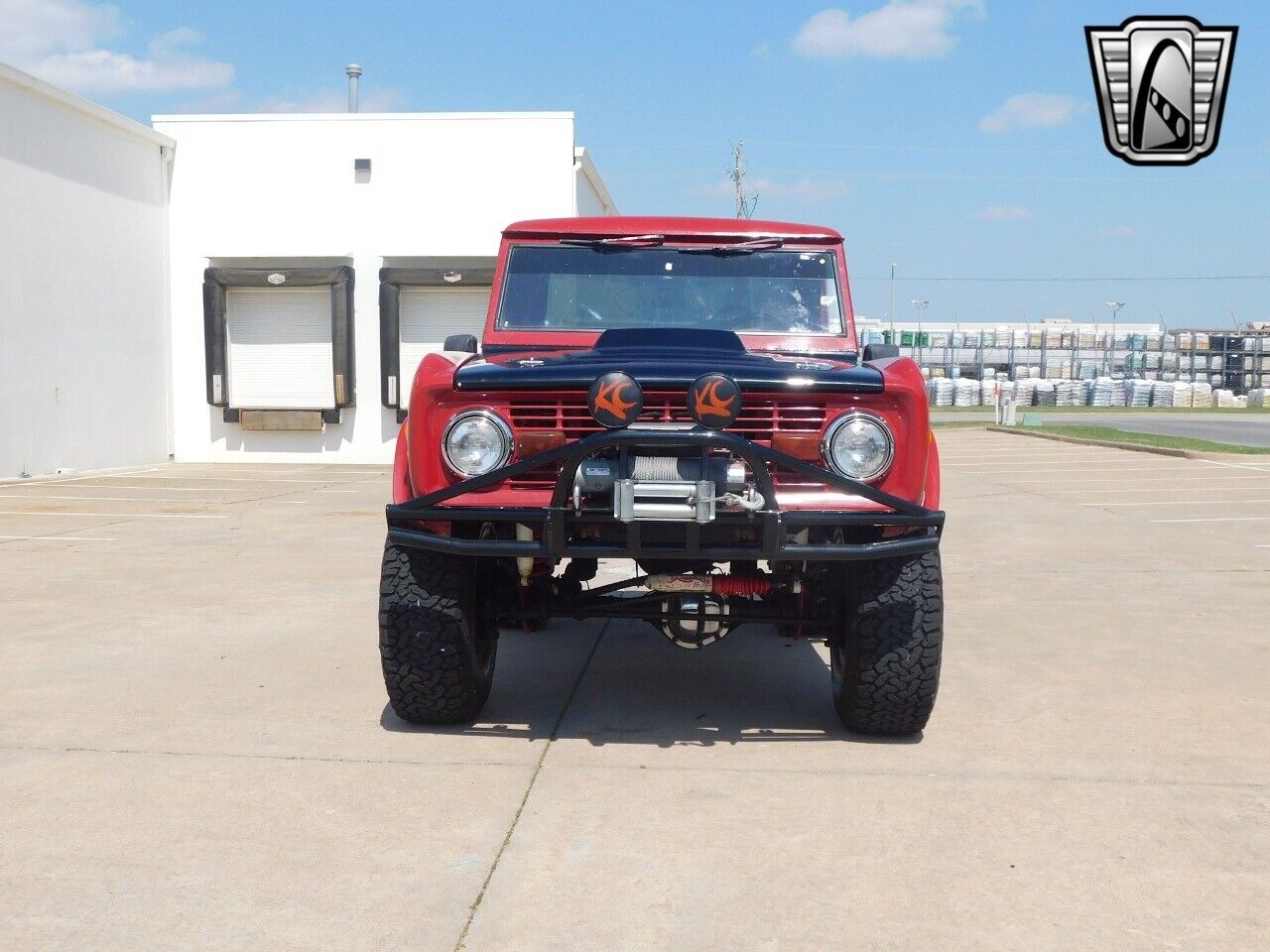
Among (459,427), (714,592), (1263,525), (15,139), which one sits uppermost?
(15,139)

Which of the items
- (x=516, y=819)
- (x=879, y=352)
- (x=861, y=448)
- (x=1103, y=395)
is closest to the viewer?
(x=516, y=819)

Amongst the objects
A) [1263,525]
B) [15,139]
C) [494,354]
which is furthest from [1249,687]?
[15,139]

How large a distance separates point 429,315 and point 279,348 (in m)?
2.31

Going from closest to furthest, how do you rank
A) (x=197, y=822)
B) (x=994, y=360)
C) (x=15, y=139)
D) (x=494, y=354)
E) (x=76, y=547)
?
(x=197, y=822)
(x=494, y=354)
(x=76, y=547)
(x=15, y=139)
(x=994, y=360)

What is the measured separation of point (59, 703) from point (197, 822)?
164 centimetres

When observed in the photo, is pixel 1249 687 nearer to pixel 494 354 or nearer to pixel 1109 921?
pixel 1109 921

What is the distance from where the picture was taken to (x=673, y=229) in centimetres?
567

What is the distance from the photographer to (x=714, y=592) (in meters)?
4.39

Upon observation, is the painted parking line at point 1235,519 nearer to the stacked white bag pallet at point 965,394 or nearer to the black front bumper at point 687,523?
the black front bumper at point 687,523

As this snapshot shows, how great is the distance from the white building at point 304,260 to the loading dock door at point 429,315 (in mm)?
26

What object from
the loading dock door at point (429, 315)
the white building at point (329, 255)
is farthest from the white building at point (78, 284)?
the loading dock door at point (429, 315)

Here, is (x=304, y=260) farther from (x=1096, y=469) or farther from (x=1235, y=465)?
(x=1235, y=465)

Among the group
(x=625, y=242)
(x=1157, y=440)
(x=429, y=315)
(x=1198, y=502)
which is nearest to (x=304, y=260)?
(x=429, y=315)

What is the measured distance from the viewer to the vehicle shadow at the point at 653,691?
15.4ft
